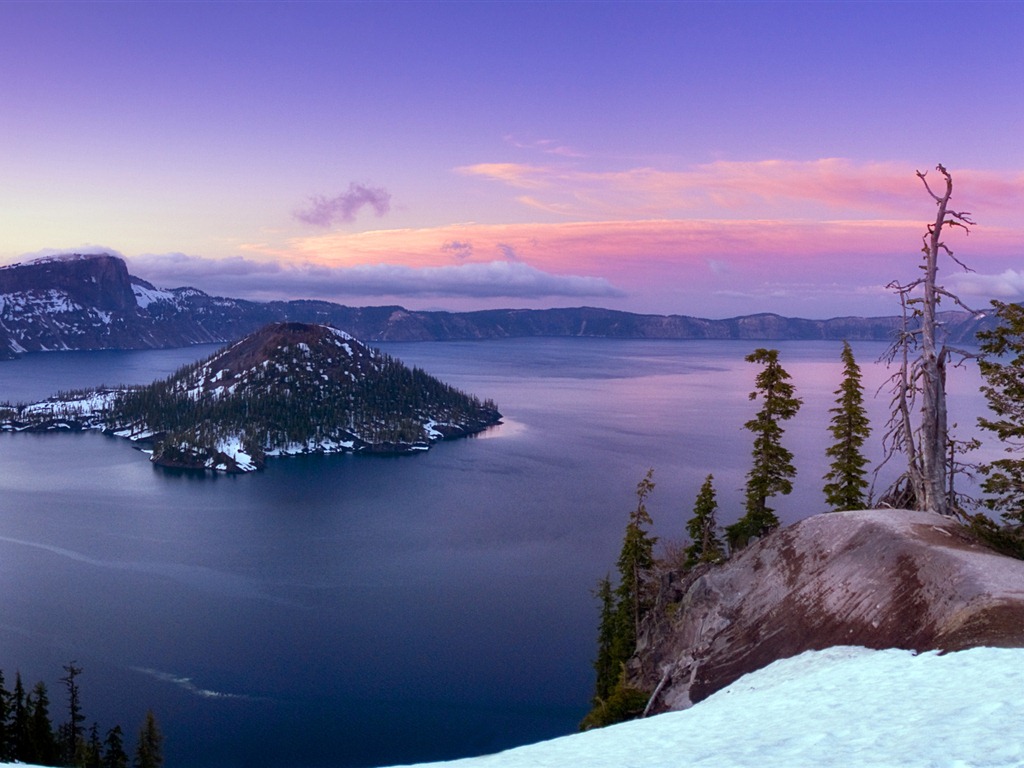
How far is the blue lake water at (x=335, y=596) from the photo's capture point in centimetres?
6009

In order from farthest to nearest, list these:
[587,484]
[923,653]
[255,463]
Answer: [255,463], [587,484], [923,653]

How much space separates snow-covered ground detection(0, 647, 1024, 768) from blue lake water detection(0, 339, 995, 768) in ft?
141

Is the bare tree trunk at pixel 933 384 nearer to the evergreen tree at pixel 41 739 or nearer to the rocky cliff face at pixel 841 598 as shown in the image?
the rocky cliff face at pixel 841 598

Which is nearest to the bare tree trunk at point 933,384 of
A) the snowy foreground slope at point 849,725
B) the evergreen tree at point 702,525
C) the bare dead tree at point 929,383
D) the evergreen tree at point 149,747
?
the bare dead tree at point 929,383

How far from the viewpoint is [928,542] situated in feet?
77.9

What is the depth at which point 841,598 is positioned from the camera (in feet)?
79.0

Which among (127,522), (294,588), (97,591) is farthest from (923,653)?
(127,522)

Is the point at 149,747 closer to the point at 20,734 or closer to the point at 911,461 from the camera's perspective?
the point at 20,734

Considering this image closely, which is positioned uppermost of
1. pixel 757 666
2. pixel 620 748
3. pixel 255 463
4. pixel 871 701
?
pixel 871 701

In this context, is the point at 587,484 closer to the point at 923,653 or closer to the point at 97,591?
the point at 97,591

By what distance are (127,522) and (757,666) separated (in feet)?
401

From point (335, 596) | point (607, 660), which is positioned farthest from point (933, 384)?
point (335, 596)

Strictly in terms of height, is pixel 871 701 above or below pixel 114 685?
above

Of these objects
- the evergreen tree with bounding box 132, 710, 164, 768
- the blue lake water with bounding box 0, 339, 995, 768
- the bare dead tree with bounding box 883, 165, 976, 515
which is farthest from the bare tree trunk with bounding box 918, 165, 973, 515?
Answer: the evergreen tree with bounding box 132, 710, 164, 768
